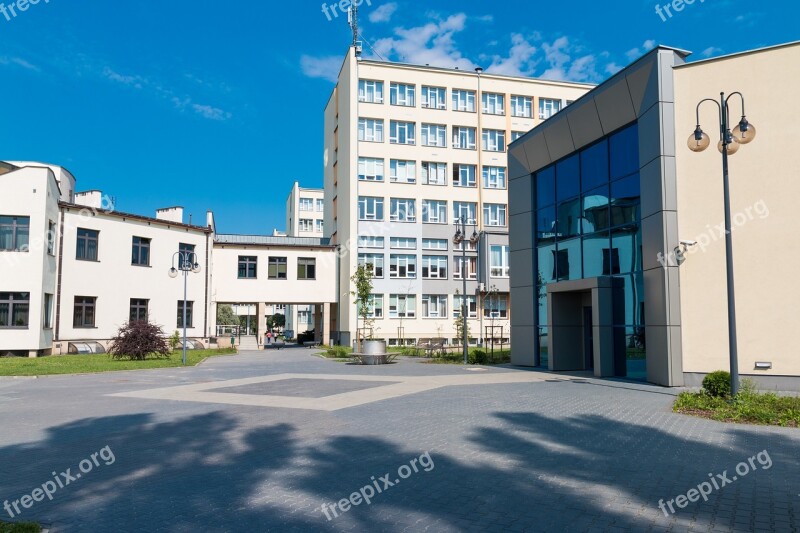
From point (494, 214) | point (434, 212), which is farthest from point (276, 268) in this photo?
point (494, 214)

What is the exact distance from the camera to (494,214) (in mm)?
50469

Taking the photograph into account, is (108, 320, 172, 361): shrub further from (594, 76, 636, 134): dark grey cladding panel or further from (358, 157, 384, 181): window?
(594, 76, 636, 134): dark grey cladding panel

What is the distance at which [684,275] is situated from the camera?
16.8 meters

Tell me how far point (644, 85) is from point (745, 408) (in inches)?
409

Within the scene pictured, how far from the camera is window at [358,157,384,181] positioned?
4712 cm

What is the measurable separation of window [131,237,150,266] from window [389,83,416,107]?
841 inches

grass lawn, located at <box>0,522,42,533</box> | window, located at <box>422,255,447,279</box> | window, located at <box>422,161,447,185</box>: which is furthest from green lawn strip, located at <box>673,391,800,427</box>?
window, located at <box>422,161,447,185</box>

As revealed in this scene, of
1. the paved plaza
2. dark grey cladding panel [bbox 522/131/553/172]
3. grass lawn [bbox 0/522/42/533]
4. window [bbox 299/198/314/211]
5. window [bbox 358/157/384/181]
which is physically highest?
window [bbox 299/198/314/211]

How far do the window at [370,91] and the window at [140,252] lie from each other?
19370 millimetres

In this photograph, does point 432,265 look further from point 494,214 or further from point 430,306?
point 494,214

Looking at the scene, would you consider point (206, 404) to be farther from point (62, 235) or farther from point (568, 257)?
point (62, 235)

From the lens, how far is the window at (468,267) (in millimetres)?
48281

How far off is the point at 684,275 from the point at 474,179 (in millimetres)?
34343

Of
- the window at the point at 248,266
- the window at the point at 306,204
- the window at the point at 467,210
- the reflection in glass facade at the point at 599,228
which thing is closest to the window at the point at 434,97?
the window at the point at 467,210
